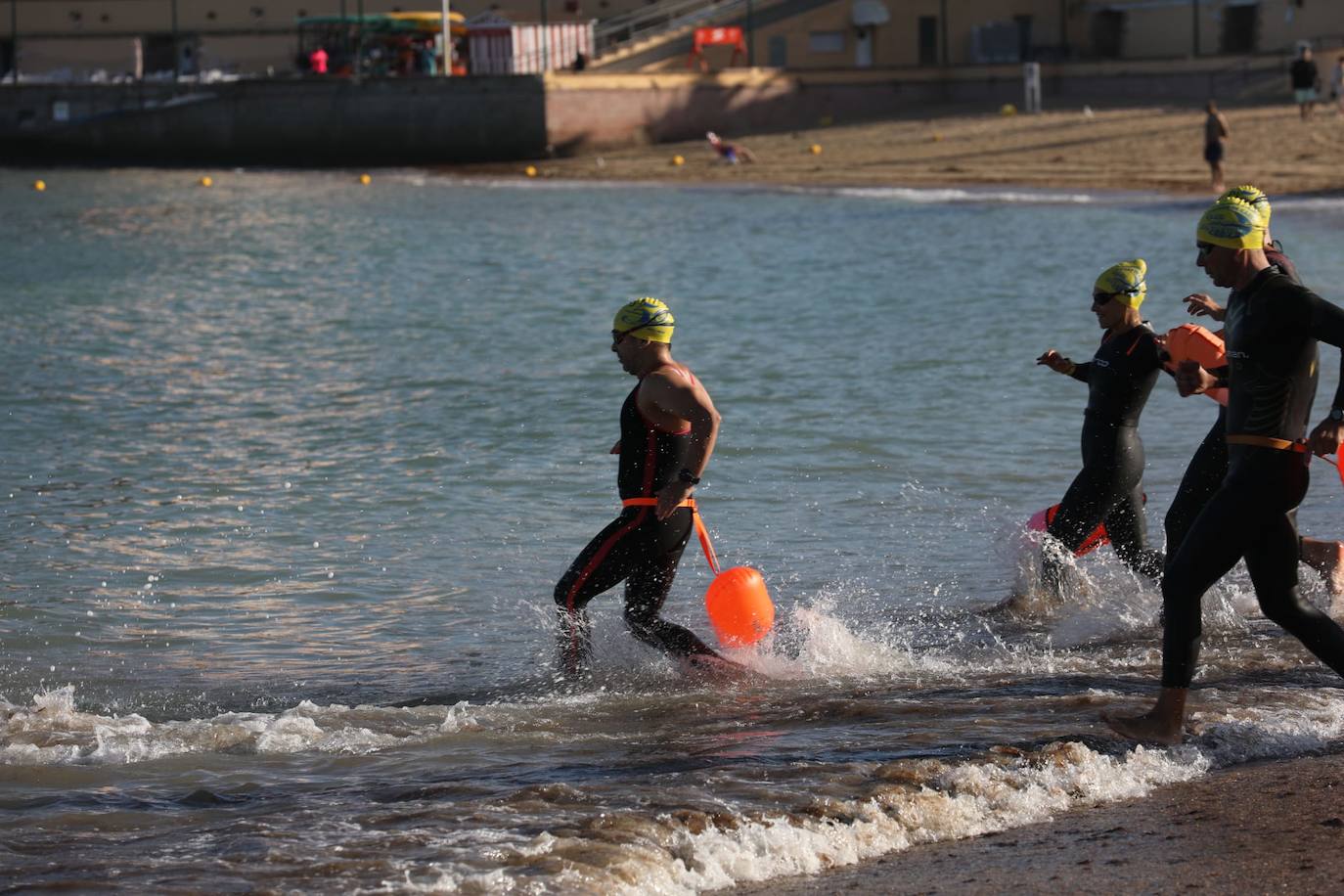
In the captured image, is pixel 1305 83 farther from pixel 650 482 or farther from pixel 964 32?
pixel 650 482

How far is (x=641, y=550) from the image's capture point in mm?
7344

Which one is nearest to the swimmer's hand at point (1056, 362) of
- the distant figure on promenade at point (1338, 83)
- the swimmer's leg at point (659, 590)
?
the swimmer's leg at point (659, 590)

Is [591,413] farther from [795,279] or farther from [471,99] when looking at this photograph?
[471,99]

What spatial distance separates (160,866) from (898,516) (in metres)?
6.26

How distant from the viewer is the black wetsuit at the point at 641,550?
728 centimetres

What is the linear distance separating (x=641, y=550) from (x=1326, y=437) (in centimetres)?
272

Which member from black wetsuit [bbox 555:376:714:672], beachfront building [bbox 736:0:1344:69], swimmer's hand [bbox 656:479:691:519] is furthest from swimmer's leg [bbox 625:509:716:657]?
beachfront building [bbox 736:0:1344:69]

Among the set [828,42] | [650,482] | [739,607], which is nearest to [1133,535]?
[739,607]

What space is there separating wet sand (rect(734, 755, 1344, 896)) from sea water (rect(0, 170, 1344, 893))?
146 millimetres

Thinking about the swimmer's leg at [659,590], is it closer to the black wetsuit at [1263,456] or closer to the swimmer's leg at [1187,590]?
the swimmer's leg at [1187,590]

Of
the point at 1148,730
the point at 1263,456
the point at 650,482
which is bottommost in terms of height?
the point at 1148,730

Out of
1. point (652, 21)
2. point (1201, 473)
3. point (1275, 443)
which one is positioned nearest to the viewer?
point (1275, 443)

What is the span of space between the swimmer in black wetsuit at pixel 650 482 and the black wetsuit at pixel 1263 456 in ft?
6.23

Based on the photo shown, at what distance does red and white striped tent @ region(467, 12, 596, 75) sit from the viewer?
5219cm
